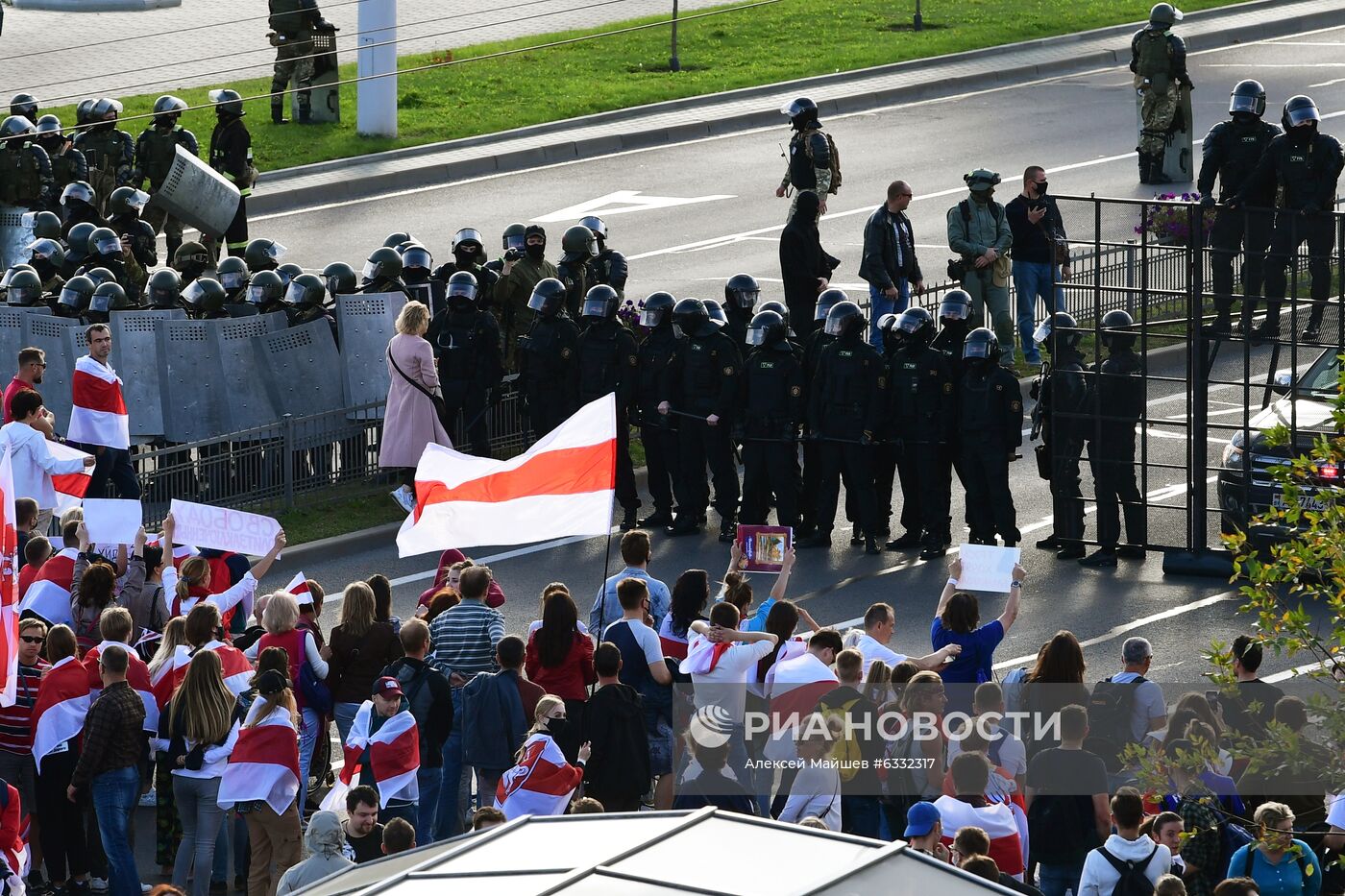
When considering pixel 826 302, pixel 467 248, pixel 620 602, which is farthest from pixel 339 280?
pixel 620 602

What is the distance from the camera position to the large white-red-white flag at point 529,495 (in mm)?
13930

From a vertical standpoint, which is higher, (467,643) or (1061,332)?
(1061,332)

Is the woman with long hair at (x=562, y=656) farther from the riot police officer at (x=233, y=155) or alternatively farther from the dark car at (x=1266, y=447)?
the riot police officer at (x=233, y=155)

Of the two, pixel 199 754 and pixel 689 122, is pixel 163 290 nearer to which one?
pixel 199 754

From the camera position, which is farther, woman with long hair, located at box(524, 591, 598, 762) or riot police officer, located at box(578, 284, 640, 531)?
riot police officer, located at box(578, 284, 640, 531)

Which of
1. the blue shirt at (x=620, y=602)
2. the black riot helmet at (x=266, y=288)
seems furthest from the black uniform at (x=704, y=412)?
the blue shirt at (x=620, y=602)

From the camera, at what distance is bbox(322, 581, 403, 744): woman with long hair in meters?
13.6

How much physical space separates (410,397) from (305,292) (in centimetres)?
186

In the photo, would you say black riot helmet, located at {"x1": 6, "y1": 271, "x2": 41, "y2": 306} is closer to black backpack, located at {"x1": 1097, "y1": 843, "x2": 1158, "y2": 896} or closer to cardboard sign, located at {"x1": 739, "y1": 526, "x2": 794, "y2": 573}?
cardboard sign, located at {"x1": 739, "y1": 526, "x2": 794, "y2": 573}

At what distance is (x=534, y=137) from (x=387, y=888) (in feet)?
94.2

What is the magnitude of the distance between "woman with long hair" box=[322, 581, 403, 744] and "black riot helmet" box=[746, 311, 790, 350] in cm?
612

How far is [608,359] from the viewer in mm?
19953

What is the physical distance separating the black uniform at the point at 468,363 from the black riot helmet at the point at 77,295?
302 cm

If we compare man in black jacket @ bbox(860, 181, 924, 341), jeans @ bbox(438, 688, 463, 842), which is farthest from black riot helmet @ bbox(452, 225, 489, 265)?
jeans @ bbox(438, 688, 463, 842)
